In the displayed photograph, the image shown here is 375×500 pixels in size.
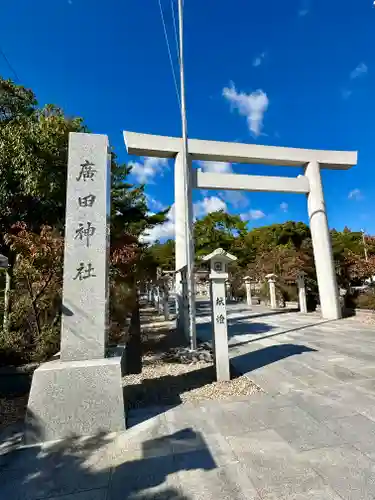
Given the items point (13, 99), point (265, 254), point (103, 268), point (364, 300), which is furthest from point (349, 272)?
point (13, 99)

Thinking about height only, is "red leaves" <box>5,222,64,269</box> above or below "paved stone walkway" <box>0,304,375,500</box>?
above

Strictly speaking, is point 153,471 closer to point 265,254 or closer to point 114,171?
point 114,171

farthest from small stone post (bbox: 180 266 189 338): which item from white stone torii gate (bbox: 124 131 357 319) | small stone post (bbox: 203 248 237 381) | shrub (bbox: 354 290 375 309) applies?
shrub (bbox: 354 290 375 309)

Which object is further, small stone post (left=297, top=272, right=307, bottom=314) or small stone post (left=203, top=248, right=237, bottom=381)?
small stone post (left=297, top=272, right=307, bottom=314)

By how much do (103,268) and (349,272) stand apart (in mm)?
13905

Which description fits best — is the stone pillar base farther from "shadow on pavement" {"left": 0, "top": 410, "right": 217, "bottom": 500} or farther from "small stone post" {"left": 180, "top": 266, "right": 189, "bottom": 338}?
"small stone post" {"left": 180, "top": 266, "right": 189, "bottom": 338}

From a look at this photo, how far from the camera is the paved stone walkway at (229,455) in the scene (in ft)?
6.81

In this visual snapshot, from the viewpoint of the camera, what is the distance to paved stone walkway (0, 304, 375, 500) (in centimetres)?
207

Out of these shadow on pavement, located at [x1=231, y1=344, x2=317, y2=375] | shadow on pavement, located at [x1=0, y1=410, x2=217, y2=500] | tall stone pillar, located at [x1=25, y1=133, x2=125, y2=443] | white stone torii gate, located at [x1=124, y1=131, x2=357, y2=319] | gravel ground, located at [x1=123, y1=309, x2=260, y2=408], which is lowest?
shadow on pavement, located at [x1=0, y1=410, x2=217, y2=500]

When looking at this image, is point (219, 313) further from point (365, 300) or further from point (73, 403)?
point (365, 300)

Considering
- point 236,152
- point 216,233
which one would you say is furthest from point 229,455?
point 216,233

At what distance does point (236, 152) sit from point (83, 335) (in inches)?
341

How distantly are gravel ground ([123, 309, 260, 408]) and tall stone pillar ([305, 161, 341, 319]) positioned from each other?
23.6 ft

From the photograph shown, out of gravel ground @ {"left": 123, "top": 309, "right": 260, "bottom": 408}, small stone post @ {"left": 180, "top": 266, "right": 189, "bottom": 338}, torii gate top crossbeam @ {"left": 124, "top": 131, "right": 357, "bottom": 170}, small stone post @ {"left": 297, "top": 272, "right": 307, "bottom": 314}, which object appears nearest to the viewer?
gravel ground @ {"left": 123, "top": 309, "right": 260, "bottom": 408}
